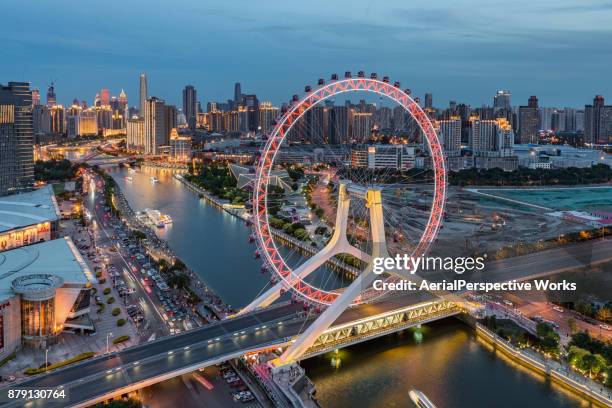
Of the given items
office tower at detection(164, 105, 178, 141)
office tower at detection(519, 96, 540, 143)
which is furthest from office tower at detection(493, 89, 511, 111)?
office tower at detection(164, 105, 178, 141)

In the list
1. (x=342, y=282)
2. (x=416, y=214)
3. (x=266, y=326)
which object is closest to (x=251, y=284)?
(x=342, y=282)

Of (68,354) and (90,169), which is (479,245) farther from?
(90,169)

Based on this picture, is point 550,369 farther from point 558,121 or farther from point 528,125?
point 558,121

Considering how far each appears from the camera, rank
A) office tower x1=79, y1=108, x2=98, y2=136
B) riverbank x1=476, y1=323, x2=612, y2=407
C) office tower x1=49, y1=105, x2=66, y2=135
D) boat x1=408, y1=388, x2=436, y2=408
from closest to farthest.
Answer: boat x1=408, y1=388, x2=436, y2=408, riverbank x1=476, y1=323, x2=612, y2=407, office tower x1=49, y1=105, x2=66, y2=135, office tower x1=79, y1=108, x2=98, y2=136

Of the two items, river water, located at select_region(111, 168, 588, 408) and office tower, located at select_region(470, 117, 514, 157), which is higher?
office tower, located at select_region(470, 117, 514, 157)

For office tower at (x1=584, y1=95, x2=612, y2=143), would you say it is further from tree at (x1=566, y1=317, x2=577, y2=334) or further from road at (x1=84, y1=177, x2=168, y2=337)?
tree at (x1=566, y1=317, x2=577, y2=334)

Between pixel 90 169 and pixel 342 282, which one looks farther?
pixel 90 169
